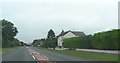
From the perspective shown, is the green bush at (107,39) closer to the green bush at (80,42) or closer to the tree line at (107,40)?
the tree line at (107,40)

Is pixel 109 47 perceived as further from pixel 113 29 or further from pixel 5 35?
pixel 5 35

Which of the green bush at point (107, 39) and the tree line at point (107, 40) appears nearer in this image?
the tree line at point (107, 40)

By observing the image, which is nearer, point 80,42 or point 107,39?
point 107,39

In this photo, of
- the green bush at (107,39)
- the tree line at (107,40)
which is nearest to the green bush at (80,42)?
the tree line at (107,40)

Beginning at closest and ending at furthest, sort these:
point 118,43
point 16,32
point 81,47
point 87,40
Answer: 1. point 118,43
2. point 87,40
3. point 81,47
4. point 16,32

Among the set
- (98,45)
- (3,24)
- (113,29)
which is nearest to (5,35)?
(3,24)

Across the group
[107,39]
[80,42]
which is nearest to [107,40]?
[107,39]

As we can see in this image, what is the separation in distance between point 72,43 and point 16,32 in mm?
66913

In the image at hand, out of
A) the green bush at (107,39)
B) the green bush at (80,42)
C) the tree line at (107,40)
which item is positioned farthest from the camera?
the green bush at (80,42)

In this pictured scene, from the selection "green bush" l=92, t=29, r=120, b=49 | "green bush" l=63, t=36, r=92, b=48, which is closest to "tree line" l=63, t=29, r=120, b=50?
"green bush" l=92, t=29, r=120, b=49

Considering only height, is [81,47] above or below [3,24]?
below

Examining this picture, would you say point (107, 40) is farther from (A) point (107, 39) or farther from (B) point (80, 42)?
(B) point (80, 42)

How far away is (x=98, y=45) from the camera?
187 ft

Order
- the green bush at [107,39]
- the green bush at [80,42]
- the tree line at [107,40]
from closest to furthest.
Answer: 1. the tree line at [107,40]
2. the green bush at [107,39]
3. the green bush at [80,42]
